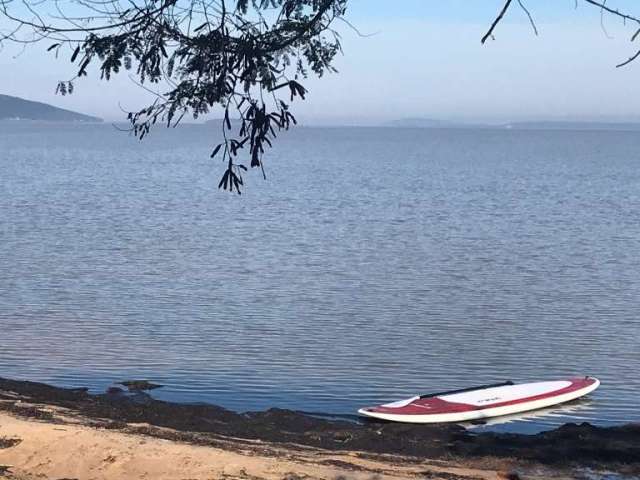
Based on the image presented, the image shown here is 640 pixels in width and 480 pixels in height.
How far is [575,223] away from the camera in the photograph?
4516 centimetres

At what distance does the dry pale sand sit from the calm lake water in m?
4.28

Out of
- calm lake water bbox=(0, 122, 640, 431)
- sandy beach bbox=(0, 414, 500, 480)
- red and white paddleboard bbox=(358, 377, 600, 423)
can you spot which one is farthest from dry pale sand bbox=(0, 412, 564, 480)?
calm lake water bbox=(0, 122, 640, 431)

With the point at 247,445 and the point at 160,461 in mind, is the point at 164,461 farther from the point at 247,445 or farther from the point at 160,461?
the point at 247,445

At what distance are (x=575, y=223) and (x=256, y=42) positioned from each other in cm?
3970

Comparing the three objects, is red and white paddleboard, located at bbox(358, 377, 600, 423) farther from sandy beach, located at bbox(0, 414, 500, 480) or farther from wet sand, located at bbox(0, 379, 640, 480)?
sandy beach, located at bbox(0, 414, 500, 480)

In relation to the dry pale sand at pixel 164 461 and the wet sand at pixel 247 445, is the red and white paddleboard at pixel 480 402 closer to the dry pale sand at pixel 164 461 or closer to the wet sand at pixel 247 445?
the wet sand at pixel 247 445

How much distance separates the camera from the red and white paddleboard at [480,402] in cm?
1538

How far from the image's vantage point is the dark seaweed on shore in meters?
13.2

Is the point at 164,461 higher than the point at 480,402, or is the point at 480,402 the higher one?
the point at 164,461

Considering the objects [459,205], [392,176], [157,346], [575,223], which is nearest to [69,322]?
[157,346]

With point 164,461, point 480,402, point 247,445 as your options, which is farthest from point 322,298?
point 164,461

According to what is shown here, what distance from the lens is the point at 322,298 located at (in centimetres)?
2584

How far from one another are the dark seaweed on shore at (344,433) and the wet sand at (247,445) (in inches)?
0.7

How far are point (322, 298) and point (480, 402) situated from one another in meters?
10.3
